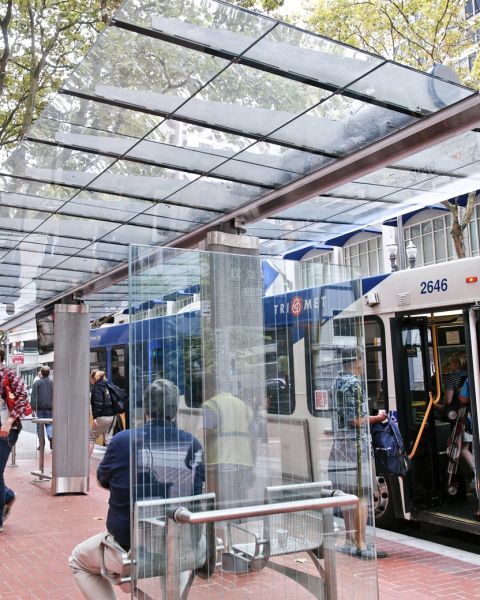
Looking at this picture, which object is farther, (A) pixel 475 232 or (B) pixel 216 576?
(A) pixel 475 232

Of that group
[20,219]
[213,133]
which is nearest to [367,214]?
[213,133]

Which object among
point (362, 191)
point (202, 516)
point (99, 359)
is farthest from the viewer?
point (99, 359)

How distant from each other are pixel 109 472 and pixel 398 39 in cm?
1503

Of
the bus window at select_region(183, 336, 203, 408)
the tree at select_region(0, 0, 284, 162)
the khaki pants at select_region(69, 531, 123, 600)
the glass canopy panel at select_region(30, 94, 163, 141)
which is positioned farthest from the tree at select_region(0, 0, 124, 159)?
the khaki pants at select_region(69, 531, 123, 600)

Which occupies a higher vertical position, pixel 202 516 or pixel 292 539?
pixel 202 516

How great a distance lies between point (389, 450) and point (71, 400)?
17.6 feet

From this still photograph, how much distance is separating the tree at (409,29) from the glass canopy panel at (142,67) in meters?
12.2

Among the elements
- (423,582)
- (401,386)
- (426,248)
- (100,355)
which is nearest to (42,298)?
(100,355)

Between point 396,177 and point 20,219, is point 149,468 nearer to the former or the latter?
point 396,177

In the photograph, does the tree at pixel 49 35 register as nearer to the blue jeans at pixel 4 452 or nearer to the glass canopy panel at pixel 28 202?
the glass canopy panel at pixel 28 202

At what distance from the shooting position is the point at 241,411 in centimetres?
448

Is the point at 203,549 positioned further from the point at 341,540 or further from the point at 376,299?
the point at 376,299

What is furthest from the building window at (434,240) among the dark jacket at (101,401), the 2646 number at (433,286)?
the 2646 number at (433,286)

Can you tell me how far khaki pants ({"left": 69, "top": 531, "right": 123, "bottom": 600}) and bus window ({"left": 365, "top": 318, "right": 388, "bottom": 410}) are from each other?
4.67 metres
